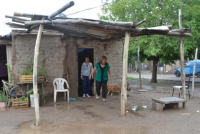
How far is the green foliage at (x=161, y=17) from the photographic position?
1209cm

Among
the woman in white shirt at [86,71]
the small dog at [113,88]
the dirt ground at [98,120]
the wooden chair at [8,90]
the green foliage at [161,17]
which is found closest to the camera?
the dirt ground at [98,120]

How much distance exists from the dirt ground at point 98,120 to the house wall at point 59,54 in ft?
4.95

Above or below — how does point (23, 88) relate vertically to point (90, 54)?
below

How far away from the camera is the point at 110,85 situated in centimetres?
970

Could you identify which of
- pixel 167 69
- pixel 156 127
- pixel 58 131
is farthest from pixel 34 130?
pixel 167 69

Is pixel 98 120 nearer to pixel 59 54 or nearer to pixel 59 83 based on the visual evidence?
pixel 59 83

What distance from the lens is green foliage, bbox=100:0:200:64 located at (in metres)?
12.1

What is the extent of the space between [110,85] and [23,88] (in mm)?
3602

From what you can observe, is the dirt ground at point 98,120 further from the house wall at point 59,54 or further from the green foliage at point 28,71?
the house wall at point 59,54

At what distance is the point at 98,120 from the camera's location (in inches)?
237

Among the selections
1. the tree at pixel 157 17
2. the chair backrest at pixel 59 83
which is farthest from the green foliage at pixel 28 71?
the tree at pixel 157 17

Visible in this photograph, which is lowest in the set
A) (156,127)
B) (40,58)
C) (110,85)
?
(156,127)

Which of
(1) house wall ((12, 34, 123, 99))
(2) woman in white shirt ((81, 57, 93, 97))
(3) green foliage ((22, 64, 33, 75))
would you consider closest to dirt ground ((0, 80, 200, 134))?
(3) green foliage ((22, 64, 33, 75))

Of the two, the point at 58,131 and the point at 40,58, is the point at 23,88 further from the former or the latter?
the point at 58,131
